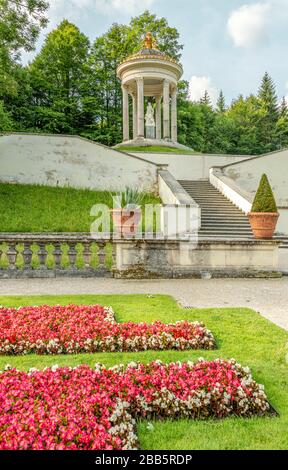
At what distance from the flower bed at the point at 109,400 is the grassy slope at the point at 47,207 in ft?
30.3

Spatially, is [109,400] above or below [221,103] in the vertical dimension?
below

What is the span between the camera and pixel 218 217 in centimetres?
1417

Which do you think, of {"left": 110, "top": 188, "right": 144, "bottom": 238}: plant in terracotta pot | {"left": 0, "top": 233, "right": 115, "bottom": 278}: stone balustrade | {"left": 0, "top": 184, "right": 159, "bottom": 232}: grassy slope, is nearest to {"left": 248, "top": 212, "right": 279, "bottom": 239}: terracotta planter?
{"left": 110, "top": 188, "right": 144, "bottom": 238}: plant in terracotta pot

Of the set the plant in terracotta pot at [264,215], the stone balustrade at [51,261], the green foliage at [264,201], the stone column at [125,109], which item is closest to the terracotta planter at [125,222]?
the stone balustrade at [51,261]

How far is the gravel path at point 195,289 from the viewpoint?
6770 millimetres

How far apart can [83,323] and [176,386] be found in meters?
2.16

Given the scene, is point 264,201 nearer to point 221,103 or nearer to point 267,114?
point 267,114

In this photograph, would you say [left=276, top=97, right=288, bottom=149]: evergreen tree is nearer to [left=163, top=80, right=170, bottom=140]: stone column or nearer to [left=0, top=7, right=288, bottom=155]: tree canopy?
[left=0, top=7, right=288, bottom=155]: tree canopy

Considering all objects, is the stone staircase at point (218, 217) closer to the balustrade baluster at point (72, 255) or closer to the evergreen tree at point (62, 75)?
the balustrade baluster at point (72, 255)

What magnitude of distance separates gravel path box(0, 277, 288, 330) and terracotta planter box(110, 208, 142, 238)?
1320 millimetres

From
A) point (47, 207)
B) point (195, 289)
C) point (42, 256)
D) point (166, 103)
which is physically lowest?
point (195, 289)

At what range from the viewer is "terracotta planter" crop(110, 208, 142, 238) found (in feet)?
32.0

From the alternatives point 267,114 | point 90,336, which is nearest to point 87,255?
point 90,336

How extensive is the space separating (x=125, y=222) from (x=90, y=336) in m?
5.42
